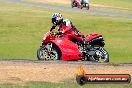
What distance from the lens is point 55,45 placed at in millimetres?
19016

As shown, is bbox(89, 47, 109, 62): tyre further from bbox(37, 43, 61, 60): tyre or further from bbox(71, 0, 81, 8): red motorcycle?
bbox(71, 0, 81, 8): red motorcycle

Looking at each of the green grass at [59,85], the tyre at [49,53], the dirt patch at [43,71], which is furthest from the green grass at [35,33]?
the green grass at [59,85]

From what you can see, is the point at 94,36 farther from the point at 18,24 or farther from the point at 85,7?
the point at 85,7

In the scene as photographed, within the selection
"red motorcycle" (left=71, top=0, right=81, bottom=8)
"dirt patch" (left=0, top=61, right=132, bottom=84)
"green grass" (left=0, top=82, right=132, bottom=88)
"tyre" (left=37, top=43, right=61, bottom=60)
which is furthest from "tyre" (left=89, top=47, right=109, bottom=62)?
"red motorcycle" (left=71, top=0, right=81, bottom=8)

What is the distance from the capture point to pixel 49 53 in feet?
62.2

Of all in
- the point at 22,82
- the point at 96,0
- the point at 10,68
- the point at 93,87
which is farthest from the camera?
the point at 96,0

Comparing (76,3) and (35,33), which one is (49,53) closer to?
(35,33)

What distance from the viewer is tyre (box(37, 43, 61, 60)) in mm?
18953

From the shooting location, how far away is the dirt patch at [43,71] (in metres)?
13.4

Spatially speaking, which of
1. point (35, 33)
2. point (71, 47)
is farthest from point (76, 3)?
point (71, 47)

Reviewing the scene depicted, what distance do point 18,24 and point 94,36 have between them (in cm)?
2017

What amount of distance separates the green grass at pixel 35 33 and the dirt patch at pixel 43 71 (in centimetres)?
604

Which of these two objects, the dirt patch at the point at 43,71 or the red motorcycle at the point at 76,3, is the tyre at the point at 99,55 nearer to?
the dirt patch at the point at 43,71

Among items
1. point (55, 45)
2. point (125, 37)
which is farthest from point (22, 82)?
point (125, 37)
